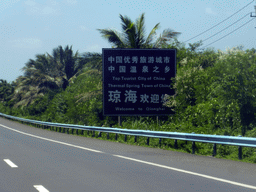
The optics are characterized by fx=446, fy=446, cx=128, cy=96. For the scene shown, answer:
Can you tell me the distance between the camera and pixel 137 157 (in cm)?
1335

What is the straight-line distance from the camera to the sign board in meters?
23.9

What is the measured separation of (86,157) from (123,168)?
2.84 meters

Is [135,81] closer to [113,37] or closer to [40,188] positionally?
[113,37]

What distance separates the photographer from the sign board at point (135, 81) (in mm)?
23922

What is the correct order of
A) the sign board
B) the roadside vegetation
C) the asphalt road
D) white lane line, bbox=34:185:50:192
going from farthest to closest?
the sign board < the roadside vegetation < the asphalt road < white lane line, bbox=34:185:50:192

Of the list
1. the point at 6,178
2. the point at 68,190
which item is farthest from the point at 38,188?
the point at 6,178

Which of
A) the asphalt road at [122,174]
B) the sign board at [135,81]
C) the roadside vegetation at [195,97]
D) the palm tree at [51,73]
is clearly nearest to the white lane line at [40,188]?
the asphalt road at [122,174]

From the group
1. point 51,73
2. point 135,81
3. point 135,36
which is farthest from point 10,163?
point 51,73

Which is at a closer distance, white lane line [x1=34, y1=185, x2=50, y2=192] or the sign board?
white lane line [x1=34, y1=185, x2=50, y2=192]

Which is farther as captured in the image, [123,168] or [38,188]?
[123,168]

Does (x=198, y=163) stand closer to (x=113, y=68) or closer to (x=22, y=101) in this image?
(x=113, y=68)

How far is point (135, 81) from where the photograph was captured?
24.2 metres

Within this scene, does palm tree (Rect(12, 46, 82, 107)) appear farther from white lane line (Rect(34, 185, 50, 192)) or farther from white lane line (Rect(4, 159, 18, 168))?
white lane line (Rect(34, 185, 50, 192))

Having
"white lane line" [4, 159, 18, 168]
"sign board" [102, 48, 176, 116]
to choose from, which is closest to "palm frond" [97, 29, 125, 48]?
"sign board" [102, 48, 176, 116]
